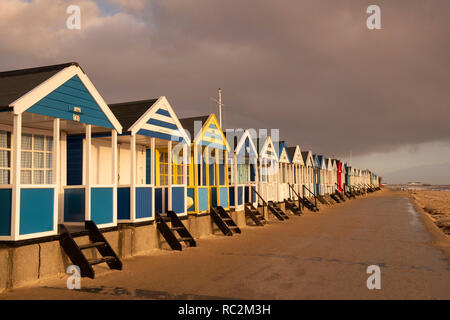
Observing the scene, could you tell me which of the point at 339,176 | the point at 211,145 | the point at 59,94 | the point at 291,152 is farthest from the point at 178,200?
the point at 339,176

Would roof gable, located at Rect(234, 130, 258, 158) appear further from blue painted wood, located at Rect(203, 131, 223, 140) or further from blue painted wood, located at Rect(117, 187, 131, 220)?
blue painted wood, located at Rect(117, 187, 131, 220)

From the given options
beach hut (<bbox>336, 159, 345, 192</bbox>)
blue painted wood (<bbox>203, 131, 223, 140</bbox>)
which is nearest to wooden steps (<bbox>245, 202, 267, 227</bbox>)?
blue painted wood (<bbox>203, 131, 223, 140</bbox>)

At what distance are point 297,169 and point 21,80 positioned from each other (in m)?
24.1

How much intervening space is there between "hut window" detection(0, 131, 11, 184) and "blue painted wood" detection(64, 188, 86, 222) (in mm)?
1311

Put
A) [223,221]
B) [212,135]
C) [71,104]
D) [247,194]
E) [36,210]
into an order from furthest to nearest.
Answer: [247,194] < [212,135] < [223,221] < [71,104] < [36,210]

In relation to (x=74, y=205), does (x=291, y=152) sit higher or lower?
higher

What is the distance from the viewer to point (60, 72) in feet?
25.6

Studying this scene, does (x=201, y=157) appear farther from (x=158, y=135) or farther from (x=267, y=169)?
(x=267, y=169)

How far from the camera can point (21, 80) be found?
7.79 meters

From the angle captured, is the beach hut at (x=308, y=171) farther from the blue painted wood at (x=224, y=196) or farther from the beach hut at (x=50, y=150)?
the beach hut at (x=50, y=150)

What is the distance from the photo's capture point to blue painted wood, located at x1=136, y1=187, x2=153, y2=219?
1007cm

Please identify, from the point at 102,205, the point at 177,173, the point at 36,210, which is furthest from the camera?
the point at 177,173

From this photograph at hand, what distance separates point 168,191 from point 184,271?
3.96m

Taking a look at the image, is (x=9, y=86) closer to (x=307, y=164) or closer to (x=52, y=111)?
(x=52, y=111)
